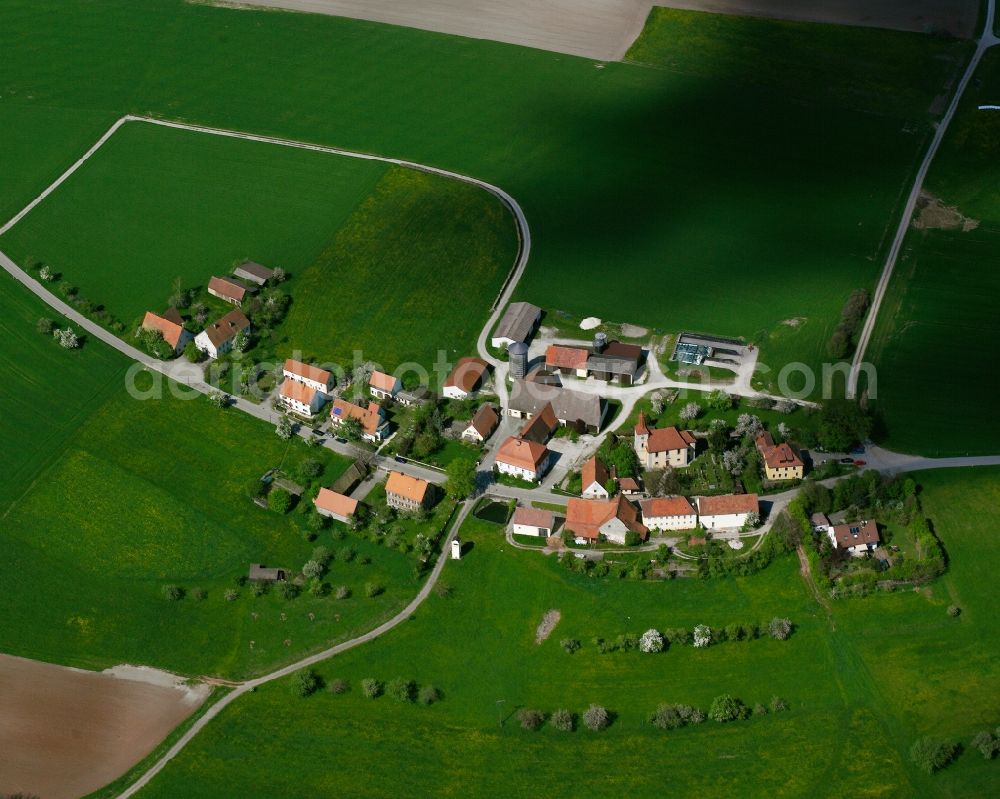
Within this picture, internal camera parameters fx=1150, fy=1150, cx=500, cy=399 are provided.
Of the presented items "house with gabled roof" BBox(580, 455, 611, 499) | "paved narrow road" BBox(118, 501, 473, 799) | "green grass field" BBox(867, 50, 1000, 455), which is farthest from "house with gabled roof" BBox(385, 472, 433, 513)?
"green grass field" BBox(867, 50, 1000, 455)

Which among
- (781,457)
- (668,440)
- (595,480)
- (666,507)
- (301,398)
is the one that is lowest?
(301,398)

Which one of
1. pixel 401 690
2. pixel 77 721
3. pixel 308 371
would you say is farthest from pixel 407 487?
pixel 77 721

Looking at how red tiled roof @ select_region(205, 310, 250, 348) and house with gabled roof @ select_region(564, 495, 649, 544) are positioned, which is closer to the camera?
house with gabled roof @ select_region(564, 495, 649, 544)

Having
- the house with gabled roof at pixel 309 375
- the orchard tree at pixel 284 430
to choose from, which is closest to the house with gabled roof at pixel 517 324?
the house with gabled roof at pixel 309 375

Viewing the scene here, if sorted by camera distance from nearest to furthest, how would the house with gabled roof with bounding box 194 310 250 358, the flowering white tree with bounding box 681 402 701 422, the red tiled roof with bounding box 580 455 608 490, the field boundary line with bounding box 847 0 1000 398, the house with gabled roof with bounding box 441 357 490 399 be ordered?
the red tiled roof with bounding box 580 455 608 490, the flowering white tree with bounding box 681 402 701 422, the house with gabled roof with bounding box 441 357 490 399, the field boundary line with bounding box 847 0 1000 398, the house with gabled roof with bounding box 194 310 250 358

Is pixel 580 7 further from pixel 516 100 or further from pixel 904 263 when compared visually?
pixel 904 263

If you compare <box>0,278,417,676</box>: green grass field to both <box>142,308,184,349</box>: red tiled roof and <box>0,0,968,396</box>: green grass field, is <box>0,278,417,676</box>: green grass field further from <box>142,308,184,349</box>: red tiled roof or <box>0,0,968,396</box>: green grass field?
<box>0,0,968,396</box>: green grass field

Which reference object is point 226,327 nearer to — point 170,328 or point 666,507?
point 170,328
